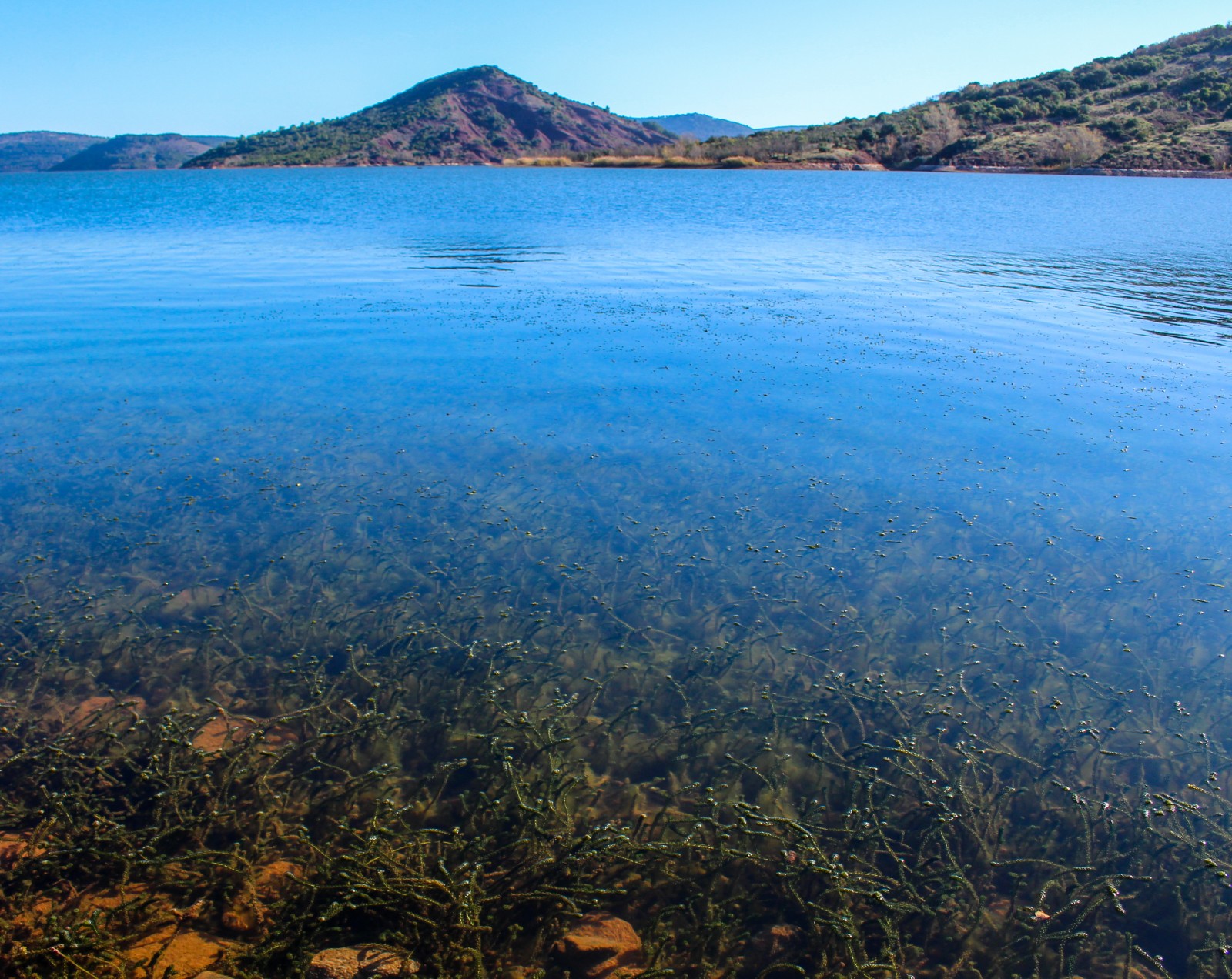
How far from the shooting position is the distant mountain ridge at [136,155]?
16488 cm

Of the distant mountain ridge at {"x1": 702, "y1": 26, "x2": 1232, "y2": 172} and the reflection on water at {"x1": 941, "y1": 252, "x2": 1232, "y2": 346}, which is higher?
the distant mountain ridge at {"x1": 702, "y1": 26, "x2": 1232, "y2": 172}

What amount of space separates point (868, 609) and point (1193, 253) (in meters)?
28.6

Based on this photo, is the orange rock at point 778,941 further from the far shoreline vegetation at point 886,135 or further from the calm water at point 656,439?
the far shoreline vegetation at point 886,135

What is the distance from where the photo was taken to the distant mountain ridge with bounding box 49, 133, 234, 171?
165m

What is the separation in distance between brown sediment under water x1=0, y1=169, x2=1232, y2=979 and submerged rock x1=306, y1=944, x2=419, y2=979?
94 millimetres

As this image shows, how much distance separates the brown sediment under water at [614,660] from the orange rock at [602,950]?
21 mm

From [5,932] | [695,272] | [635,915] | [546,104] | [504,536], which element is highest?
[546,104]

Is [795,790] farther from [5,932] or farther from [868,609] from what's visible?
[5,932]

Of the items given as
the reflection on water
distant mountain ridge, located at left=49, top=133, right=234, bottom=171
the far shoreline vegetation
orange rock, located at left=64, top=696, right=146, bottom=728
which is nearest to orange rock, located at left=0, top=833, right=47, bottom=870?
orange rock, located at left=64, top=696, right=146, bottom=728

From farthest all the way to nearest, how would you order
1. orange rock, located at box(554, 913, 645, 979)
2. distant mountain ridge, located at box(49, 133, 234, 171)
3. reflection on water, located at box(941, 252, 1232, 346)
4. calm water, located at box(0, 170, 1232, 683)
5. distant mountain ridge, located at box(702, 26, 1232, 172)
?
distant mountain ridge, located at box(49, 133, 234, 171) → distant mountain ridge, located at box(702, 26, 1232, 172) → reflection on water, located at box(941, 252, 1232, 346) → calm water, located at box(0, 170, 1232, 683) → orange rock, located at box(554, 913, 645, 979)

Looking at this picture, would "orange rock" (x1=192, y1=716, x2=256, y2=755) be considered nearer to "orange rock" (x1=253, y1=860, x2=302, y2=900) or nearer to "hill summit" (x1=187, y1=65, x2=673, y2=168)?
"orange rock" (x1=253, y1=860, x2=302, y2=900)

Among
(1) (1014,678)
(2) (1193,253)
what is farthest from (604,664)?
(2) (1193,253)

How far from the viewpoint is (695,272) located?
Result: 22.3 meters

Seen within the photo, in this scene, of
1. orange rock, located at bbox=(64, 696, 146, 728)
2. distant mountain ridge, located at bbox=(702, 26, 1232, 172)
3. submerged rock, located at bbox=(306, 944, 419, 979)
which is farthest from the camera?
distant mountain ridge, located at bbox=(702, 26, 1232, 172)
